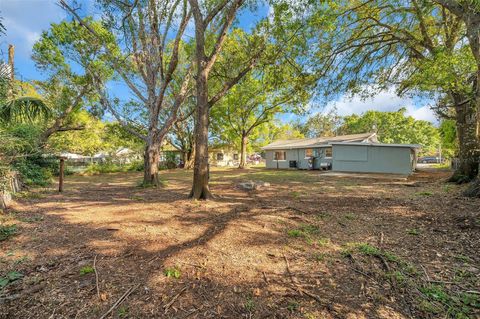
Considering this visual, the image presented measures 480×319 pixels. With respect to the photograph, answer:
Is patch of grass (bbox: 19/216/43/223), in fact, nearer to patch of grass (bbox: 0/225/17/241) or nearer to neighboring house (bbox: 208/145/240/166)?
patch of grass (bbox: 0/225/17/241)

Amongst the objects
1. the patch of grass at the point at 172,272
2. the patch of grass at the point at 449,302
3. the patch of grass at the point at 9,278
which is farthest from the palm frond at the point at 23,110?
the patch of grass at the point at 449,302

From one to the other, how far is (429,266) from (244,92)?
19.2 metres

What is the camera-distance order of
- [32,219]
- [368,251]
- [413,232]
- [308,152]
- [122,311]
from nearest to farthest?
[122,311] → [368,251] → [413,232] → [32,219] → [308,152]

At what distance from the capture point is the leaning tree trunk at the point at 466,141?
9.08m

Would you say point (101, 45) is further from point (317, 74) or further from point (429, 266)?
point (429, 266)

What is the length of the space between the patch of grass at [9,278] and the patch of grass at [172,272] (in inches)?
65.1

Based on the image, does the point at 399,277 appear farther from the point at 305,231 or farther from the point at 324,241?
the point at 305,231

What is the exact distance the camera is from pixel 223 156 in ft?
121

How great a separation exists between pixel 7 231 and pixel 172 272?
3.40 metres

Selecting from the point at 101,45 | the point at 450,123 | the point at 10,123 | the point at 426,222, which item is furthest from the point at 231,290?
the point at 450,123

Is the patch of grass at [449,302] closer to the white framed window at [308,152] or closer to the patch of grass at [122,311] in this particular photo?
the patch of grass at [122,311]

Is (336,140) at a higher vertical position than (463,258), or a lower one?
higher

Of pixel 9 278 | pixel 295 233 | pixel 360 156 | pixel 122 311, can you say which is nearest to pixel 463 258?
pixel 295 233

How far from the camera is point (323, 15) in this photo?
24.7ft
